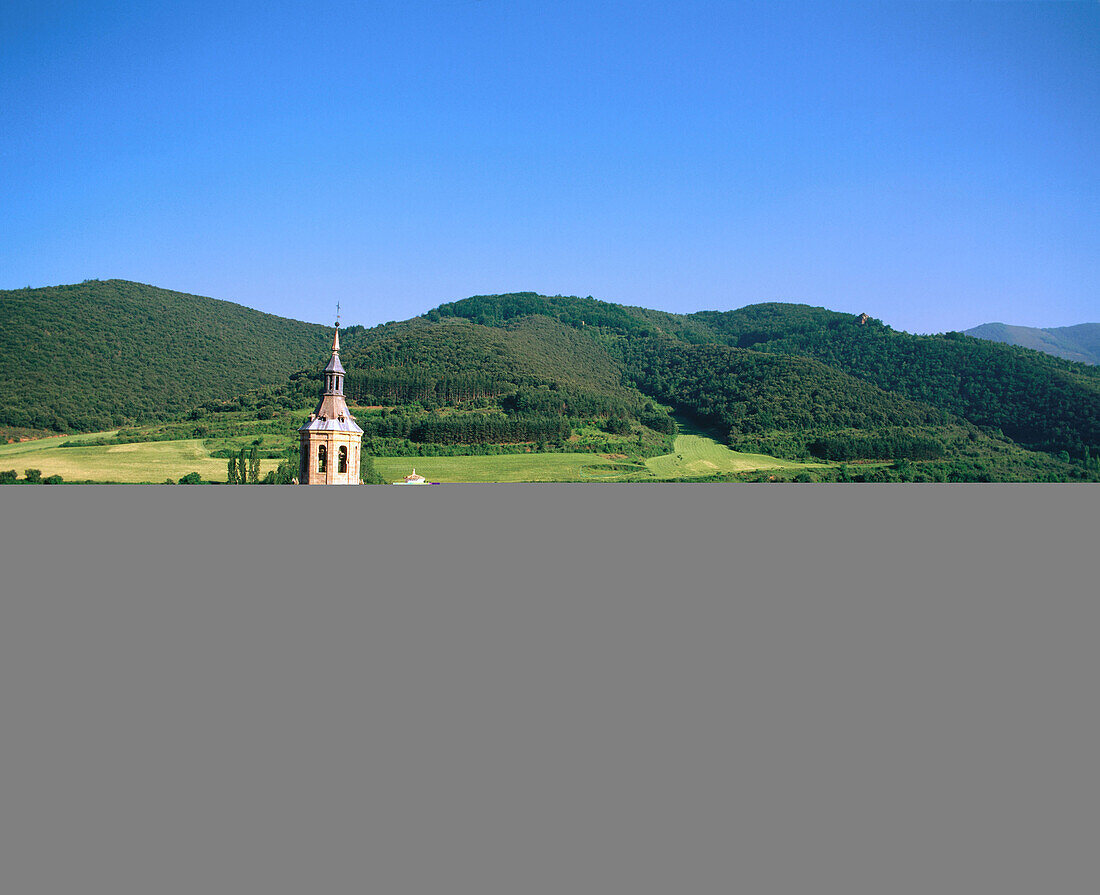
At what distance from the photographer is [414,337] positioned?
8844 centimetres

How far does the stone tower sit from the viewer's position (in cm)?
3009

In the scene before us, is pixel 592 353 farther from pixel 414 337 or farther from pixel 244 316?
pixel 244 316

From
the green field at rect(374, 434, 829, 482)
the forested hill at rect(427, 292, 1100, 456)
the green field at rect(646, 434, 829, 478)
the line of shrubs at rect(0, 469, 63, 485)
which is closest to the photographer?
the line of shrubs at rect(0, 469, 63, 485)

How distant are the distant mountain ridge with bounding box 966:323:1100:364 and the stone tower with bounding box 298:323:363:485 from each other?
147797mm

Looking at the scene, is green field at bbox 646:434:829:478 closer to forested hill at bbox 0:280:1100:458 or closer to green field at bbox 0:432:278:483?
forested hill at bbox 0:280:1100:458

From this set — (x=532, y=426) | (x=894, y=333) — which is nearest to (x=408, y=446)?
(x=532, y=426)

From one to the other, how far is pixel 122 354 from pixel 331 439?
72426 mm

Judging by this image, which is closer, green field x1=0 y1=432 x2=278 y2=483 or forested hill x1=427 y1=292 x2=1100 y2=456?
green field x1=0 y1=432 x2=278 y2=483

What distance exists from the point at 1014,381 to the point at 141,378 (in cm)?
11233

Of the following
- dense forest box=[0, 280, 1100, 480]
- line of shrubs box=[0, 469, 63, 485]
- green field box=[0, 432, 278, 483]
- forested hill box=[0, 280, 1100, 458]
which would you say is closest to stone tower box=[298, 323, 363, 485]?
green field box=[0, 432, 278, 483]

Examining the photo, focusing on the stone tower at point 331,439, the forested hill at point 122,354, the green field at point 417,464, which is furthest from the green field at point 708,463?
the forested hill at point 122,354

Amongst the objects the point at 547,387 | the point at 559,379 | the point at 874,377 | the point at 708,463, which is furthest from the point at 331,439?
the point at 874,377

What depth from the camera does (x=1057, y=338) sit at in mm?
152625

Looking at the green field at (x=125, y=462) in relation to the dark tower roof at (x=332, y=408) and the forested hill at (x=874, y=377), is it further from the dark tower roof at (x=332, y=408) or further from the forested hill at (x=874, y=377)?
the forested hill at (x=874, y=377)
